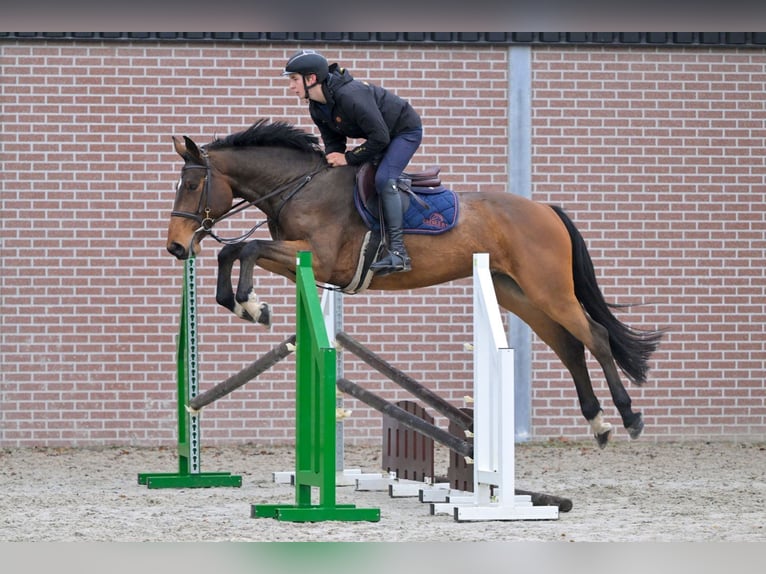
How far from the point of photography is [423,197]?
4984mm

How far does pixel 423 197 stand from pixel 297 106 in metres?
3.03

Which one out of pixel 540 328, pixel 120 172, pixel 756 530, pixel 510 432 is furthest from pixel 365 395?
pixel 120 172

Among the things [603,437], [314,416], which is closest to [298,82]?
[314,416]

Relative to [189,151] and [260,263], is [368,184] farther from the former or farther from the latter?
[189,151]

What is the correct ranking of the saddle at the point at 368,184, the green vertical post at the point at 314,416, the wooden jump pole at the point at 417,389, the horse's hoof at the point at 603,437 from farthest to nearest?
the horse's hoof at the point at 603,437, the saddle at the point at 368,184, the wooden jump pole at the point at 417,389, the green vertical post at the point at 314,416

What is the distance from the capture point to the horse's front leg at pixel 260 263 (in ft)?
14.5

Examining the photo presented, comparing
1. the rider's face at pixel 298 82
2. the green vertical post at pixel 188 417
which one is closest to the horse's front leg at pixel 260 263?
the rider's face at pixel 298 82

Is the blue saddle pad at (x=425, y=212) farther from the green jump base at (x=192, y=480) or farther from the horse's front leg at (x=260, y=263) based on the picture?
the green jump base at (x=192, y=480)

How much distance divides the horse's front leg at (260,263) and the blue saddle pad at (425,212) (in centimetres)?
33

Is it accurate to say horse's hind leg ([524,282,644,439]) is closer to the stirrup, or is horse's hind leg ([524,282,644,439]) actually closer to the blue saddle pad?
the blue saddle pad

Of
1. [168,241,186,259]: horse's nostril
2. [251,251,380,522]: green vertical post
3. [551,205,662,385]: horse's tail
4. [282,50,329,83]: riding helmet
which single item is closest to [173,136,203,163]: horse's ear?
[168,241,186,259]: horse's nostril

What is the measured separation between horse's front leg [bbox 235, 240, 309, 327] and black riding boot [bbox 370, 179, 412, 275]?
1.21 feet

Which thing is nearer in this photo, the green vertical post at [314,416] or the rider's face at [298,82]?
the green vertical post at [314,416]

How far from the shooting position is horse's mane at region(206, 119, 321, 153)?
5.00 meters
